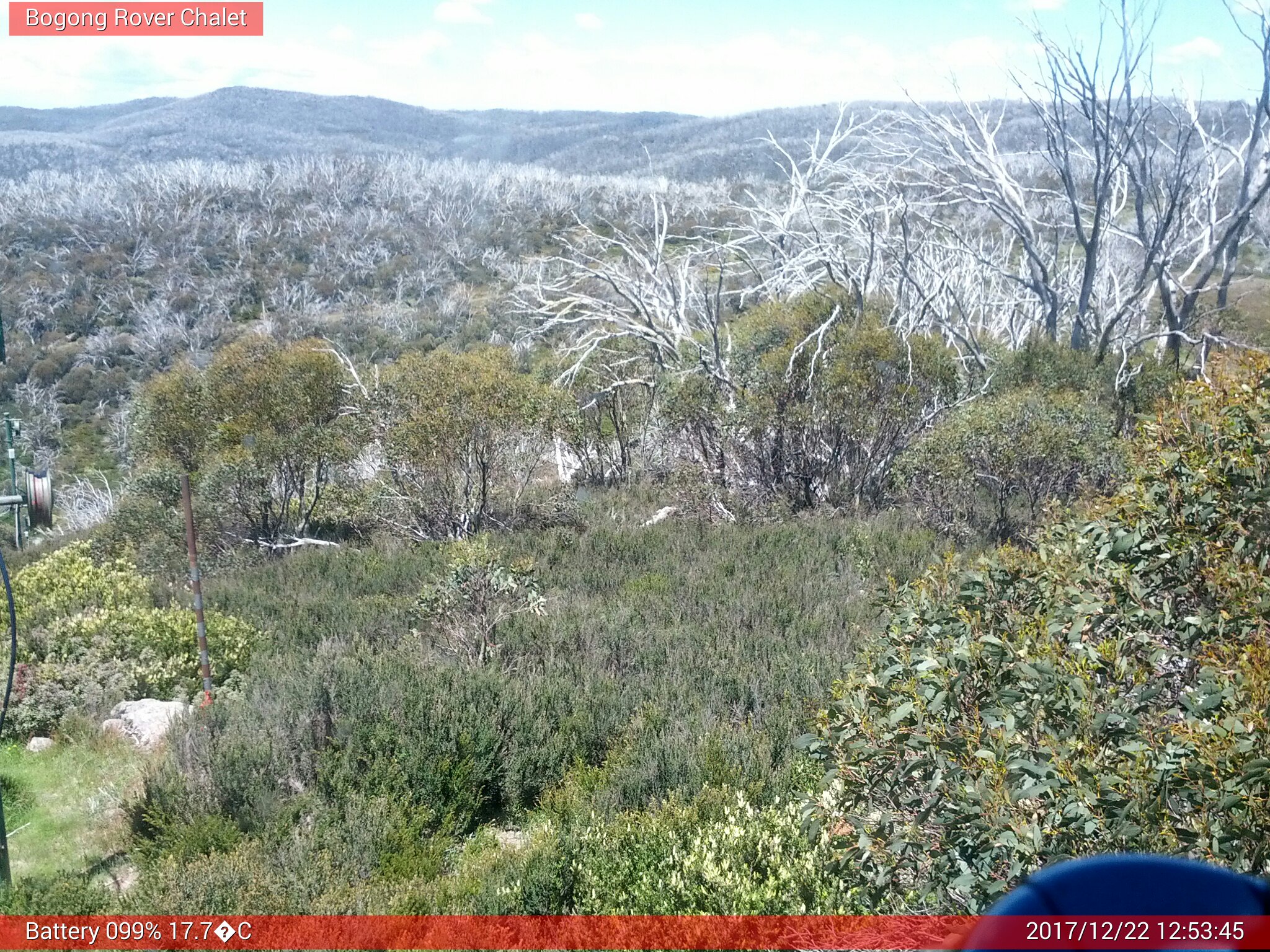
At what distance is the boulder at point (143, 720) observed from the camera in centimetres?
586

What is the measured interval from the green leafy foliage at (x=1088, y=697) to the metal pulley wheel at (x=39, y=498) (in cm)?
355

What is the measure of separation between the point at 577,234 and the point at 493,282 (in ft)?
13.3

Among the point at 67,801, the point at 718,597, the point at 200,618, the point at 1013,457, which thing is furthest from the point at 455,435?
the point at 67,801

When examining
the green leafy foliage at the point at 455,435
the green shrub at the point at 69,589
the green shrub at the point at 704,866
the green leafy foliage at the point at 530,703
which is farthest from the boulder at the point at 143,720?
the green leafy foliage at the point at 455,435

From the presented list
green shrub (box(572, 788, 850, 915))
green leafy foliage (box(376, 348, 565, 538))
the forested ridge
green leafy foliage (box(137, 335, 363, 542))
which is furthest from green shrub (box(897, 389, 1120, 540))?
green leafy foliage (box(137, 335, 363, 542))

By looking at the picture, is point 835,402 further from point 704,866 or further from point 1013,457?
point 704,866

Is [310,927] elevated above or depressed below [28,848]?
above

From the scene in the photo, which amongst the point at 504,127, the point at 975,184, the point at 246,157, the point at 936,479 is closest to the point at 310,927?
the point at 936,479

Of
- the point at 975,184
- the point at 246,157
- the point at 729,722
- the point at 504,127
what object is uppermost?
the point at 504,127

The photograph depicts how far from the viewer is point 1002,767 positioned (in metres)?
2.43

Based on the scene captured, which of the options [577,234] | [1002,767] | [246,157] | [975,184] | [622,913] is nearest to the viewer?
[1002,767]

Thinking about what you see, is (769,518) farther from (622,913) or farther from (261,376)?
(622,913)

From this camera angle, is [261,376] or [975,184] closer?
[261,376]

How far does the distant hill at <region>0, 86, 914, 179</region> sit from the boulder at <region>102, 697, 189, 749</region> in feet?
172
